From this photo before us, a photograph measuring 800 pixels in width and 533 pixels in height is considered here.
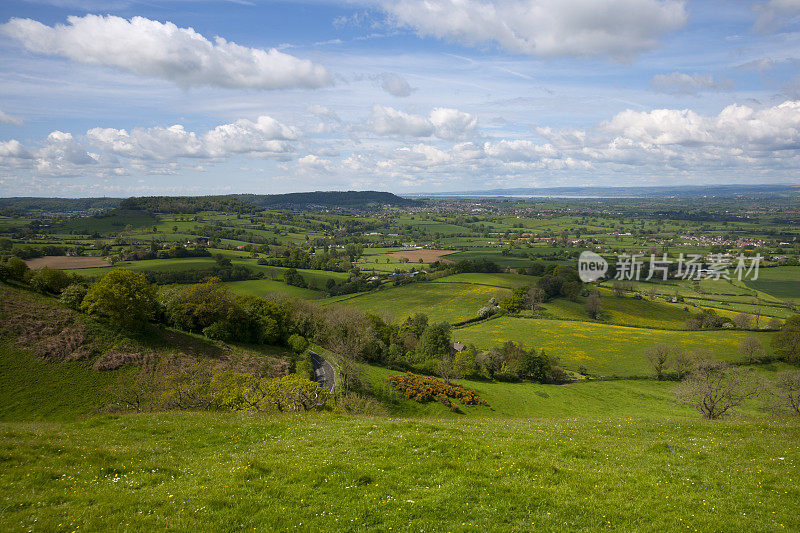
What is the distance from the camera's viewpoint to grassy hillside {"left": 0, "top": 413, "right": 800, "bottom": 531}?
9586 mm

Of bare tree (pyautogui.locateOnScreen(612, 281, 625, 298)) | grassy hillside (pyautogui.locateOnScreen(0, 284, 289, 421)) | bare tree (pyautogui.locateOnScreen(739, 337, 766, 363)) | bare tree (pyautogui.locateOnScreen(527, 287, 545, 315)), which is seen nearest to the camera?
grassy hillside (pyautogui.locateOnScreen(0, 284, 289, 421))

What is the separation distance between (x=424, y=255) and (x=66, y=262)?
439 ft

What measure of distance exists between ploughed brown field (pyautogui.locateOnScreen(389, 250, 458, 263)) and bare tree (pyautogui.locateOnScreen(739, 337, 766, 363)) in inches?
4176

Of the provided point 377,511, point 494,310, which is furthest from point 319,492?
point 494,310

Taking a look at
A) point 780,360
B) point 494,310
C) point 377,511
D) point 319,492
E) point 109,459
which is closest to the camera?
point 377,511

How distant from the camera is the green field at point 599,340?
6706cm

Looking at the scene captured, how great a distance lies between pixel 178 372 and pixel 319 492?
30.4 metres

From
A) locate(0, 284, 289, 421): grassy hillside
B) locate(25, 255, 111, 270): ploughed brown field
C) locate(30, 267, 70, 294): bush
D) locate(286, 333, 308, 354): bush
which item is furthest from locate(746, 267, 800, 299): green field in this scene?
locate(25, 255, 111, 270): ploughed brown field

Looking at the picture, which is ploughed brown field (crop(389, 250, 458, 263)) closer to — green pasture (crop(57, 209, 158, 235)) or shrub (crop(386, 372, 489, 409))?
shrub (crop(386, 372, 489, 409))

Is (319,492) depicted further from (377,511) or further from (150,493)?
(150,493)

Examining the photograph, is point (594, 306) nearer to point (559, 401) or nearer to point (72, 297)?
point (559, 401)

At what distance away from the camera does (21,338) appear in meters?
34.3
